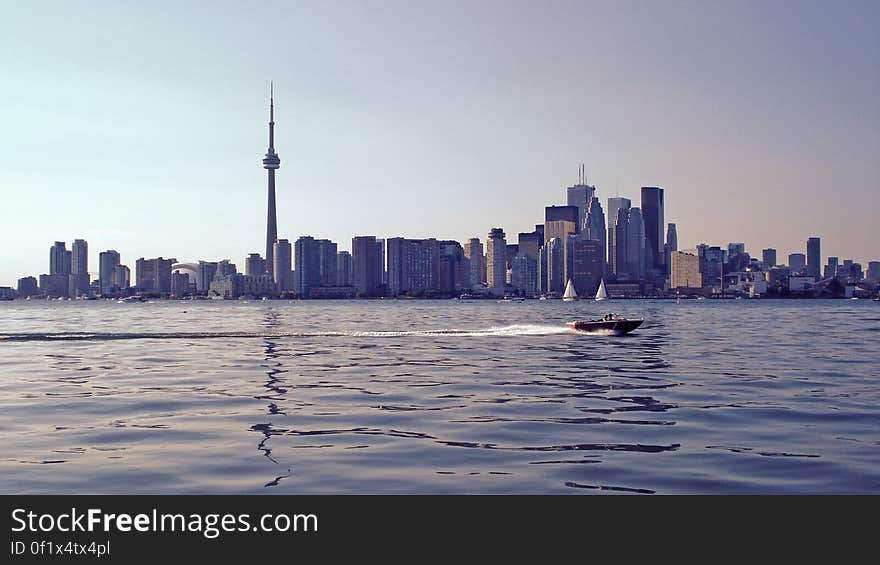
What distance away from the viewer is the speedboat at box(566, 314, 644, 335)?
8656 centimetres

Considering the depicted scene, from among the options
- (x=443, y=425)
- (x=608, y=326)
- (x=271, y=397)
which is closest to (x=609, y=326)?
(x=608, y=326)

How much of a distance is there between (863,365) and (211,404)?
42226 mm

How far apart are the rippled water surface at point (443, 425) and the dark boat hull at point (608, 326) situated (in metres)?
24.2

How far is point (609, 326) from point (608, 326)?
148 mm

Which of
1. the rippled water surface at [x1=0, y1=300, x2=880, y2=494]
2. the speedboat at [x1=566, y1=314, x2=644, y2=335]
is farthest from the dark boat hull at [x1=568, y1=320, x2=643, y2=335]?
the rippled water surface at [x1=0, y1=300, x2=880, y2=494]

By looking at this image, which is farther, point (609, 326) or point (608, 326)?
point (608, 326)

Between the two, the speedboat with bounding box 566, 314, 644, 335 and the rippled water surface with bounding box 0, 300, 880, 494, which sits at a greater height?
the speedboat with bounding box 566, 314, 644, 335

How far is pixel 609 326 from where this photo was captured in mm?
87750

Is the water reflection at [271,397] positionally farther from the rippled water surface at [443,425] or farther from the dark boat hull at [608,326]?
the dark boat hull at [608,326]

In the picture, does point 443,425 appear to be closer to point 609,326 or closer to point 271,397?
point 271,397

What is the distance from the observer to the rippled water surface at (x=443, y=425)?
20.7m

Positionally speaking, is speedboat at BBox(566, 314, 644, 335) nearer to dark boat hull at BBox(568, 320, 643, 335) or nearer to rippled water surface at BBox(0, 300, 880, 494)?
dark boat hull at BBox(568, 320, 643, 335)

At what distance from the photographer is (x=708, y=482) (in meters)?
20.2
